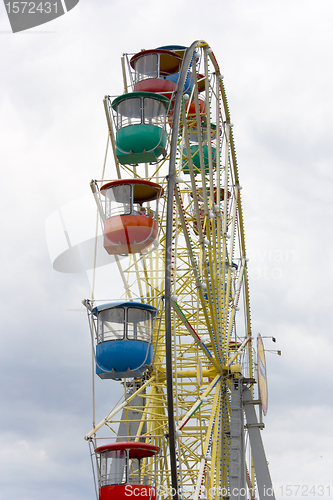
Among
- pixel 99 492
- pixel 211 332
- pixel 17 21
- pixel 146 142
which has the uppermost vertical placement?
pixel 146 142

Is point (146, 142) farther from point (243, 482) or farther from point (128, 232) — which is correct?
point (243, 482)

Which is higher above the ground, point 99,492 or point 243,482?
point 243,482

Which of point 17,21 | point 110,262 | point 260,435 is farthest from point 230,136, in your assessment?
point 17,21

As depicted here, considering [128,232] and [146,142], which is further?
[146,142]

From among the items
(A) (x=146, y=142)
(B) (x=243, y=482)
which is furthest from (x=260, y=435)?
(A) (x=146, y=142)

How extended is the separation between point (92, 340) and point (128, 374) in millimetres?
1079

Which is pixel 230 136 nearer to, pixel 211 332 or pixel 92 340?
pixel 211 332

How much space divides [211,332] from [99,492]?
4906mm

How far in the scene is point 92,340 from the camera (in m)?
13.8

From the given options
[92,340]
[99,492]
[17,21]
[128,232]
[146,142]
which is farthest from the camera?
[146,142]

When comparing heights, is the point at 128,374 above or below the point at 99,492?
above

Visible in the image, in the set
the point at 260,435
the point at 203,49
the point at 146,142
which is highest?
the point at 203,49

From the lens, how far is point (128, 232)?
48.8 feet

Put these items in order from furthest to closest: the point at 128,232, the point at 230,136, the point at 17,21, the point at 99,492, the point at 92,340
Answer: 1. the point at 230,136
2. the point at 128,232
3. the point at 92,340
4. the point at 99,492
5. the point at 17,21
